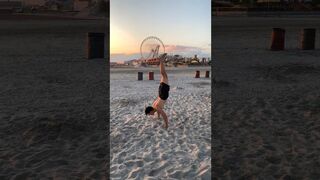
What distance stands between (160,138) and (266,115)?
87.0 inches

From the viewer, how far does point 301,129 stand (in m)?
6.34

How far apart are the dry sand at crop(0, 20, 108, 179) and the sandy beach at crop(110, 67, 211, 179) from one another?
264 millimetres

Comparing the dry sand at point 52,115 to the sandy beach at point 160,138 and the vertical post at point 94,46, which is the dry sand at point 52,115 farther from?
the vertical post at point 94,46

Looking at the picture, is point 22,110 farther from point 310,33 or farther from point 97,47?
point 310,33

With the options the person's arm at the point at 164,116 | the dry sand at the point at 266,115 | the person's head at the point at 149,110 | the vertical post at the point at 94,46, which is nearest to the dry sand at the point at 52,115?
the vertical post at the point at 94,46

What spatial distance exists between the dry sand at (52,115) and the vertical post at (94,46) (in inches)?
15.4

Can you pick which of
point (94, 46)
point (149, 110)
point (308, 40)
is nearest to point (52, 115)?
point (149, 110)

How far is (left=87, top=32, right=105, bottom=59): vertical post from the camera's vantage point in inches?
533

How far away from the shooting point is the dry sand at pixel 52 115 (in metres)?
5.04

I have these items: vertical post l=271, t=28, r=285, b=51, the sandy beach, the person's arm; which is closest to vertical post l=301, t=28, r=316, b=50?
vertical post l=271, t=28, r=285, b=51

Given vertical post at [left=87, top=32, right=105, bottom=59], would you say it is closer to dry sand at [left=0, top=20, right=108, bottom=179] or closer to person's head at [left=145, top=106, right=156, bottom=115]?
dry sand at [left=0, top=20, right=108, bottom=179]

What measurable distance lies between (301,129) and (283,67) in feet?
18.5

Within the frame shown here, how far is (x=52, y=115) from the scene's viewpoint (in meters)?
7.30

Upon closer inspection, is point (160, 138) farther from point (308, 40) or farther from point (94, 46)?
point (308, 40)
